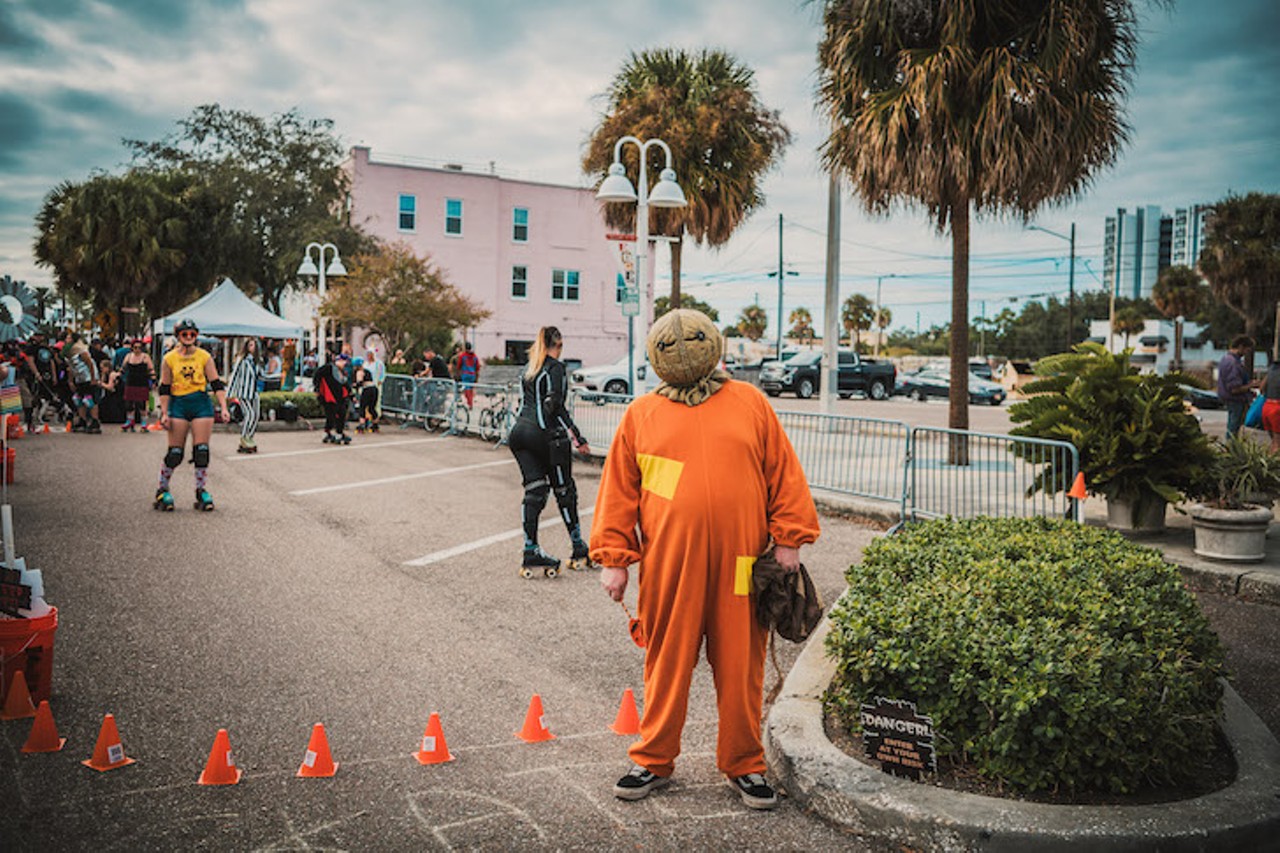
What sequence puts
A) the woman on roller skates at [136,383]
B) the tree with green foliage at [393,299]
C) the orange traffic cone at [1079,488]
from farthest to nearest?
the tree with green foliage at [393,299]
the woman on roller skates at [136,383]
the orange traffic cone at [1079,488]

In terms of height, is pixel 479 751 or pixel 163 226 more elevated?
pixel 163 226

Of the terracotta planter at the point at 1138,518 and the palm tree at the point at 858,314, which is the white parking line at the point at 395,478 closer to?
the terracotta planter at the point at 1138,518

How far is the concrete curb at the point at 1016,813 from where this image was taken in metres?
3.11

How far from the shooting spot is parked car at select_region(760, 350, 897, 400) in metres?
36.8

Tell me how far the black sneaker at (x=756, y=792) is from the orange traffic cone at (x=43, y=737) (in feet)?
9.19

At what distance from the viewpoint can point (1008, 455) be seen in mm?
8836

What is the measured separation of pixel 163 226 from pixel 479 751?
39.5 metres

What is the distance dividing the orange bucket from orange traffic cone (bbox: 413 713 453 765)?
188 cm

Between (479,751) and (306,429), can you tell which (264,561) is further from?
(306,429)

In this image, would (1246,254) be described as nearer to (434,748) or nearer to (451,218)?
(451,218)

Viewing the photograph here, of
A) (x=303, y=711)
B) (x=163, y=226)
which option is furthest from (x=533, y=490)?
(x=163, y=226)

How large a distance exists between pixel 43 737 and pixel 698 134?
21.1 meters

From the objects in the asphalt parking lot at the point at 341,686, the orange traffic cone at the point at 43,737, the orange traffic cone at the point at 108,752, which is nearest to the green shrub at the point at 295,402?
the asphalt parking lot at the point at 341,686

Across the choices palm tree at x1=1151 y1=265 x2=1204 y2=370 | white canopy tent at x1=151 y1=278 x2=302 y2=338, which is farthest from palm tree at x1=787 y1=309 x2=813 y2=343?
white canopy tent at x1=151 y1=278 x2=302 y2=338
